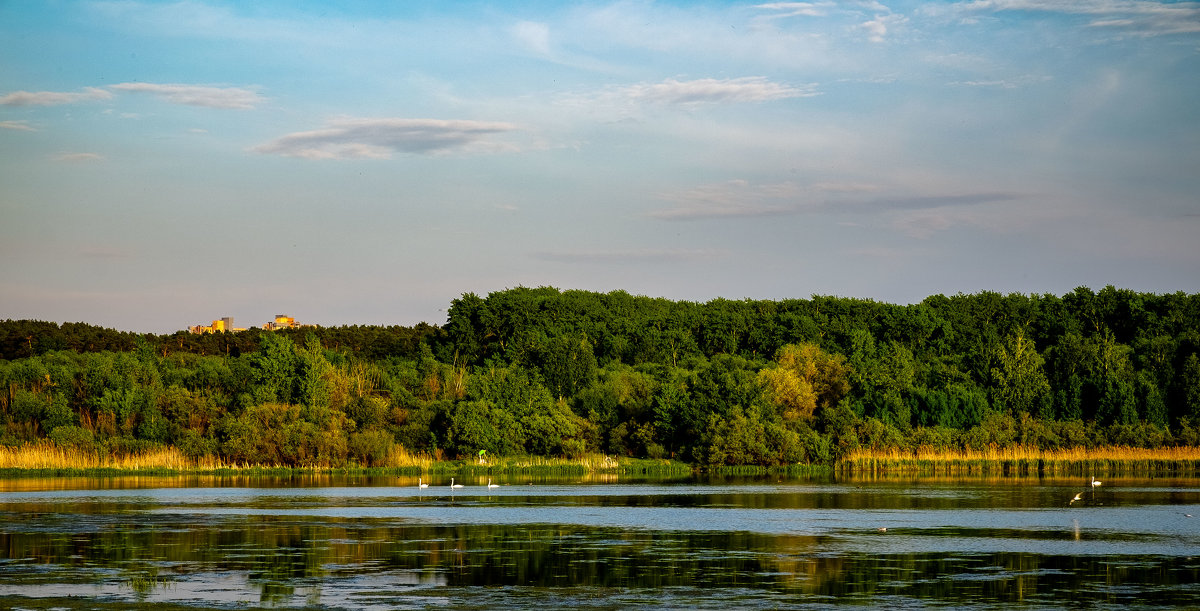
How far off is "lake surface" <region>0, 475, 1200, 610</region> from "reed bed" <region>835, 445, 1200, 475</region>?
59.0 feet

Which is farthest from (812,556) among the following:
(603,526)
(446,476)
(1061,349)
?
(1061,349)

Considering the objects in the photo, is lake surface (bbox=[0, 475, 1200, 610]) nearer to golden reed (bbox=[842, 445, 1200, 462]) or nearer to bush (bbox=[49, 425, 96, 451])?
bush (bbox=[49, 425, 96, 451])

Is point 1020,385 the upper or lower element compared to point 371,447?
upper

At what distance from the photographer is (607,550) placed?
29.9m

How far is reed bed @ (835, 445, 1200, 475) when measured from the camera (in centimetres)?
6894

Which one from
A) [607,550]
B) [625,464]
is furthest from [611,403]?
[607,550]

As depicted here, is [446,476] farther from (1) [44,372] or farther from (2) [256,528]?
(2) [256,528]

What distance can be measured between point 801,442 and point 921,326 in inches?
1268

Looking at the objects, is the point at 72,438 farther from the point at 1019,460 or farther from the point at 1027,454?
the point at 1027,454

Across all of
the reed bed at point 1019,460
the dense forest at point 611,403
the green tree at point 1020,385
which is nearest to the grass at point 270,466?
the dense forest at point 611,403

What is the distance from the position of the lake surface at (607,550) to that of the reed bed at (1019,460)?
18.0 metres

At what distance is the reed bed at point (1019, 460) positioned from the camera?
2714 inches

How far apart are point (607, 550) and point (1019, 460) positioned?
47.9 m

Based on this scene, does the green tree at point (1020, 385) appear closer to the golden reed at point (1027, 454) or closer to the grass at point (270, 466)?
the golden reed at point (1027, 454)
